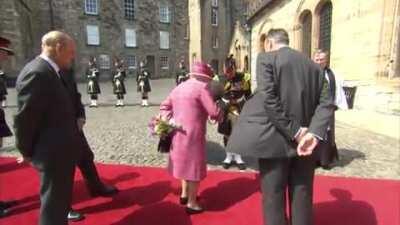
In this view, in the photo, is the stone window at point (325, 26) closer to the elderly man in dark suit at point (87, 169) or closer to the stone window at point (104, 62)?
the elderly man in dark suit at point (87, 169)

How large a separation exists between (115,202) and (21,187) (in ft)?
4.78

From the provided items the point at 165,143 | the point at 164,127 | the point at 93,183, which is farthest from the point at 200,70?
the point at 93,183

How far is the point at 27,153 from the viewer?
2.84m

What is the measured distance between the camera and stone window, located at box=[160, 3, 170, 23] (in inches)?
1570

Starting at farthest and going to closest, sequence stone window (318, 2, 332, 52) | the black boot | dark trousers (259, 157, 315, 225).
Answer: stone window (318, 2, 332, 52) < the black boot < dark trousers (259, 157, 315, 225)


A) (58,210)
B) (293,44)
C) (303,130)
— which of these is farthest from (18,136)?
(293,44)

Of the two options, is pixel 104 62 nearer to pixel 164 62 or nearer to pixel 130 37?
pixel 130 37

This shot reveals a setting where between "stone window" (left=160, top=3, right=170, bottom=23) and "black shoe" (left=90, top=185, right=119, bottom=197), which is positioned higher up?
"stone window" (left=160, top=3, right=170, bottom=23)

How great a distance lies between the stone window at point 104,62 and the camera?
3534 cm

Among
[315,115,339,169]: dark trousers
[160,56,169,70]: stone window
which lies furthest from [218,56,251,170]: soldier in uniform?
[160,56,169,70]: stone window

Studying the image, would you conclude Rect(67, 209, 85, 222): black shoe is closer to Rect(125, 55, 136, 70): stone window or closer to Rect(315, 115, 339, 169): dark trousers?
Rect(315, 115, 339, 169): dark trousers

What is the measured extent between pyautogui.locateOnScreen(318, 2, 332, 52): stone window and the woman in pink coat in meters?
8.75

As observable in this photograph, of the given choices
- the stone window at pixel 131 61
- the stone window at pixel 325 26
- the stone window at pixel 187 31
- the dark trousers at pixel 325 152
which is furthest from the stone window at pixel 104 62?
the dark trousers at pixel 325 152

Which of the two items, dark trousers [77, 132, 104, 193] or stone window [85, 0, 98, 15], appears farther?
stone window [85, 0, 98, 15]
